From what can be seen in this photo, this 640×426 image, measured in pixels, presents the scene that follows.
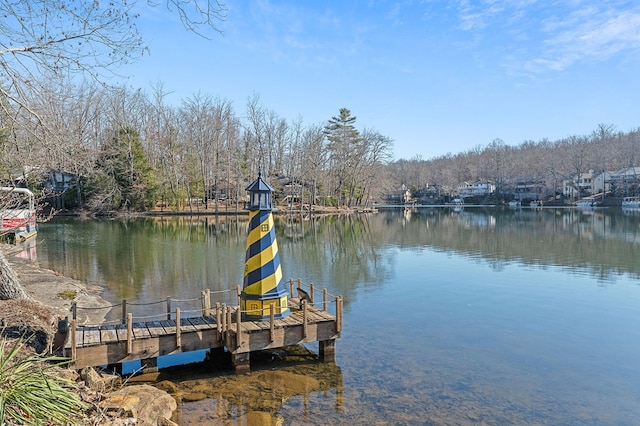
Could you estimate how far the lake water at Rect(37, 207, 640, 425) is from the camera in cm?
762

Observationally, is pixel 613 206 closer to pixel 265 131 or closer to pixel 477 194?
pixel 477 194

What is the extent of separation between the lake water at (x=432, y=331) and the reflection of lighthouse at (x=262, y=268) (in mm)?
1172

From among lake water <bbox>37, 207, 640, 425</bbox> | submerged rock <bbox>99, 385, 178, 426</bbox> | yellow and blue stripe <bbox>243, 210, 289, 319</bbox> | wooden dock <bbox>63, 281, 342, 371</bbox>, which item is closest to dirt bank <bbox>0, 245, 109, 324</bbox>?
lake water <bbox>37, 207, 640, 425</bbox>

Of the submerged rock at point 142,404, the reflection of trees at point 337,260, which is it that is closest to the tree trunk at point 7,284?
the submerged rock at point 142,404

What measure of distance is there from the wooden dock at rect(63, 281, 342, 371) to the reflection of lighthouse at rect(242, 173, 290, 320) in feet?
0.97

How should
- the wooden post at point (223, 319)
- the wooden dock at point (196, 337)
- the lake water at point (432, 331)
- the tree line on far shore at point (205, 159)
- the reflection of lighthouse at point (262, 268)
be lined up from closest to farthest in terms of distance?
the lake water at point (432, 331)
the wooden dock at point (196, 337)
the wooden post at point (223, 319)
the reflection of lighthouse at point (262, 268)
the tree line on far shore at point (205, 159)

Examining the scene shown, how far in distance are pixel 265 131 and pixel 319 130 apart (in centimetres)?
981

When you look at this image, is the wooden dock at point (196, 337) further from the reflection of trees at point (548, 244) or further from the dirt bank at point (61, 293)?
the reflection of trees at point (548, 244)

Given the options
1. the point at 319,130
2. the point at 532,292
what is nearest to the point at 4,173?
the point at 532,292

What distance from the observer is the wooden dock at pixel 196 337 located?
785cm

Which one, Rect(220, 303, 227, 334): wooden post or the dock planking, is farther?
Rect(220, 303, 227, 334): wooden post

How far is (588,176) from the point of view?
3991 inches

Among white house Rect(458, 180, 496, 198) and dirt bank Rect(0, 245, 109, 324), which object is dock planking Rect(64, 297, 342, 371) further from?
white house Rect(458, 180, 496, 198)

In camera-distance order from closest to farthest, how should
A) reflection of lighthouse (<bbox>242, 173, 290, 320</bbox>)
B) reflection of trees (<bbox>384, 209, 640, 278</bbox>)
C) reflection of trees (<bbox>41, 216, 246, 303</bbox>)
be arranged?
reflection of lighthouse (<bbox>242, 173, 290, 320</bbox>) < reflection of trees (<bbox>41, 216, 246, 303</bbox>) < reflection of trees (<bbox>384, 209, 640, 278</bbox>)
